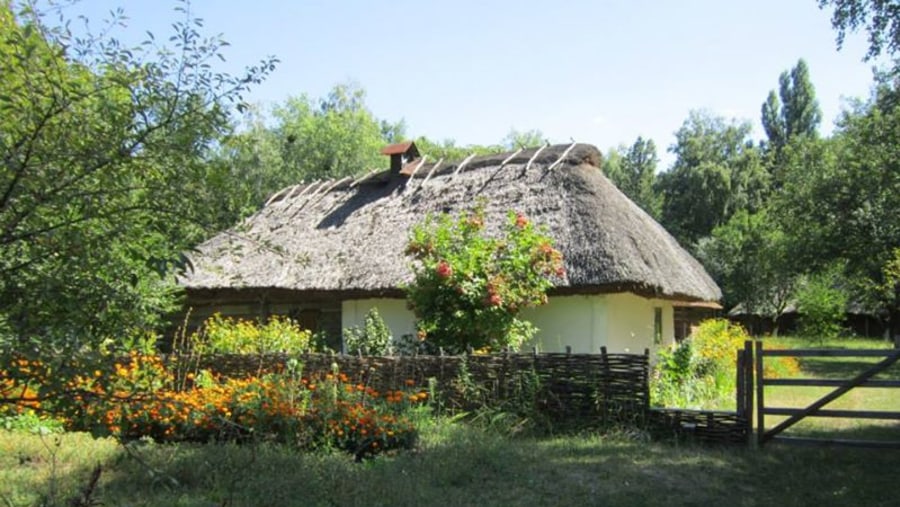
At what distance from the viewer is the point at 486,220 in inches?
591

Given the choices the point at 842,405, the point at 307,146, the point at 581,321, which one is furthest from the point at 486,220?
the point at 307,146

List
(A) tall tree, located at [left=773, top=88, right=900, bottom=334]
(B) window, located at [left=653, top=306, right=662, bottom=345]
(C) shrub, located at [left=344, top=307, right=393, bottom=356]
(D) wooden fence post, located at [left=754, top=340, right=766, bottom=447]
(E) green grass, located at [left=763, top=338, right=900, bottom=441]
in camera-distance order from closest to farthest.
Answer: (D) wooden fence post, located at [left=754, top=340, right=766, bottom=447]
(E) green grass, located at [left=763, top=338, right=900, bottom=441]
(C) shrub, located at [left=344, top=307, right=393, bottom=356]
(B) window, located at [left=653, top=306, right=662, bottom=345]
(A) tall tree, located at [left=773, top=88, right=900, bottom=334]

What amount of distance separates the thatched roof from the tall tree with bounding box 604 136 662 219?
26.5 meters

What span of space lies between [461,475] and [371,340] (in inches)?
247

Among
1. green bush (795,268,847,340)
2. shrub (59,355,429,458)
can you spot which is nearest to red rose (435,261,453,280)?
shrub (59,355,429,458)

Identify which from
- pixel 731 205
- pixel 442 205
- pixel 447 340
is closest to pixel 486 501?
pixel 447 340

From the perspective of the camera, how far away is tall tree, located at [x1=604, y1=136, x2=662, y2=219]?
147 ft

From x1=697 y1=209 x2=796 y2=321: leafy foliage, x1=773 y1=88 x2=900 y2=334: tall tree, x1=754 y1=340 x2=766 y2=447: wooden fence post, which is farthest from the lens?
x1=697 y1=209 x2=796 y2=321: leafy foliage

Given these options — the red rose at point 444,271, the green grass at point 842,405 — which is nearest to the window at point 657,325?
the green grass at point 842,405

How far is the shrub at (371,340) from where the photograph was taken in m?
12.7

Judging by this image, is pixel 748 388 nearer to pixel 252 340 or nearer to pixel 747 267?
pixel 252 340

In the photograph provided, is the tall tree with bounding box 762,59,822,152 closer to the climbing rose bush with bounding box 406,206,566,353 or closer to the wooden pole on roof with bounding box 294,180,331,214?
the wooden pole on roof with bounding box 294,180,331,214

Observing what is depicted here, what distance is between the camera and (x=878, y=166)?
63.1 feet

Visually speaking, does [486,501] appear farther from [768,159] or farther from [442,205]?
[768,159]
